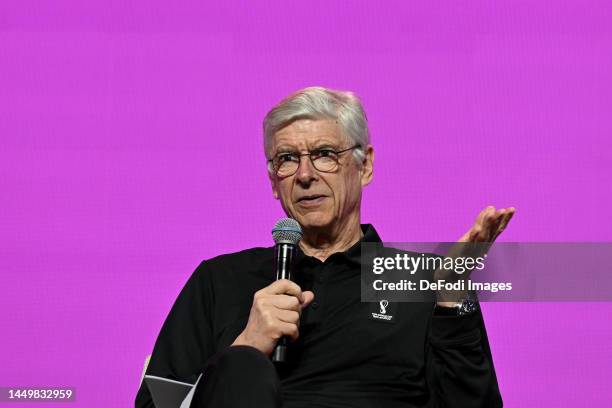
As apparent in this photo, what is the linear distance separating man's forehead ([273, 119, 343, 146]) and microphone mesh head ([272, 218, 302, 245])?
295 millimetres

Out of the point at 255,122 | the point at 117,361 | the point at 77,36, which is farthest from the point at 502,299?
the point at 77,36

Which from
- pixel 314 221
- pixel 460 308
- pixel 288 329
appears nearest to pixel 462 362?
pixel 460 308

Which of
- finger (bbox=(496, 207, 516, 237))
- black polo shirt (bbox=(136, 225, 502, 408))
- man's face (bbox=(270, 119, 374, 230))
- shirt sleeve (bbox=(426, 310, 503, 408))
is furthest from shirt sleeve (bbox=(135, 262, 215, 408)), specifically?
finger (bbox=(496, 207, 516, 237))

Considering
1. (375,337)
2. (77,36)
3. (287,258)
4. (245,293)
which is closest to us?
(287,258)

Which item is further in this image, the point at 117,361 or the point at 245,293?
Answer: the point at 117,361

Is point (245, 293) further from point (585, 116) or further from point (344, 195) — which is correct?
point (585, 116)

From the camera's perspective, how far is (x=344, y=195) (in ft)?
6.15

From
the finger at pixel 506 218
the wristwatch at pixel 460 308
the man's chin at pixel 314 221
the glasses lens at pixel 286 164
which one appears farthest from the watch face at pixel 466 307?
the glasses lens at pixel 286 164

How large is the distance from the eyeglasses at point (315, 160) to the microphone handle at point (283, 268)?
32 cm

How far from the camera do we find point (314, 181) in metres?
1.84

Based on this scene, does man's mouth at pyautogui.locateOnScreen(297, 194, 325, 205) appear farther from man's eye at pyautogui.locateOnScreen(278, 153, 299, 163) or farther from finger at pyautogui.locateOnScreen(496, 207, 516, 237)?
finger at pyautogui.locateOnScreen(496, 207, 516, 237)

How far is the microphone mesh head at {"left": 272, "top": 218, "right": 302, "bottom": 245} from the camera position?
159 centimetres

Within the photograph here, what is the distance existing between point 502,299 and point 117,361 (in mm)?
1057

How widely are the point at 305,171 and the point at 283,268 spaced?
347mm
